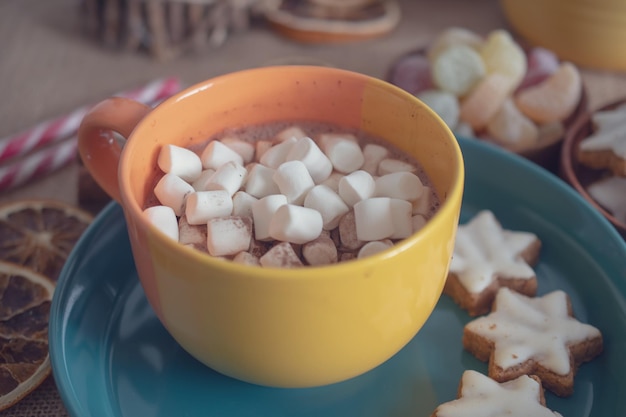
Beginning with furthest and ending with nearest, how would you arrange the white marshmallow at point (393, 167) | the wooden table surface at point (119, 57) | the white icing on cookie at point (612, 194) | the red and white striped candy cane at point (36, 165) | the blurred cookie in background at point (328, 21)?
the blurred cookie in background at point (328, 21) < the wooden table surface at point (119, 57) < the red and white striped candy cane at point (36, 165) < the white icing on cookie at point (612, 194) < the white marshmallow at point (393, 167)

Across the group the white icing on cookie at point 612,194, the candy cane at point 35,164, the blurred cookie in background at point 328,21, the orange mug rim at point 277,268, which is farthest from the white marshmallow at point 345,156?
the blurred cookie in background at point 328,21

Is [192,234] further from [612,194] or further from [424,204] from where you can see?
[612,194]

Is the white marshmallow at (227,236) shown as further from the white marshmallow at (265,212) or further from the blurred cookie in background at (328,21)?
the blurred cookie in background at (328,21)

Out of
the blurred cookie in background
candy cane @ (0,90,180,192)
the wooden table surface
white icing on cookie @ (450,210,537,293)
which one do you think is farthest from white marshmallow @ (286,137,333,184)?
the blurred cookie in background

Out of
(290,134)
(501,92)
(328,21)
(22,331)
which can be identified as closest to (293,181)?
(290,134)

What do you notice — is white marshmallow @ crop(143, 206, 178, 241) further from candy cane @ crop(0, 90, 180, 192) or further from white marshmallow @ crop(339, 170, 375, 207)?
candy cane @ crop(0, 90, 180, 192)

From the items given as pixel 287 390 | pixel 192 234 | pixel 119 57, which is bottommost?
pixel 119 57
